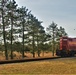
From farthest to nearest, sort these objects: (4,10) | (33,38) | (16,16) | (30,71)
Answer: (33,38)
(16,16)
(4,10)
(30,71)

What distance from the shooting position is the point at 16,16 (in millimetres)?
58500

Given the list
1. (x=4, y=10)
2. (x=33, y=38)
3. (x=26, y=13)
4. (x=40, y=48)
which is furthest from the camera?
(x=40, y=48)

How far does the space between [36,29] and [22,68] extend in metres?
54.0

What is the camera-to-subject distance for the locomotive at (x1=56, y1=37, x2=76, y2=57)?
50.0 meters

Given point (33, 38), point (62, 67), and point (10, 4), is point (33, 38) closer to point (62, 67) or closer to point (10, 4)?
point (10, 4)

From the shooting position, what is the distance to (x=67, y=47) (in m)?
51.7

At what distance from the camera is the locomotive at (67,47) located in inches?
1969

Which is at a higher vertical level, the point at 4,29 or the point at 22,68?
the point at 4,29

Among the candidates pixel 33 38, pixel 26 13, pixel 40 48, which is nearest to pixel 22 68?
pixel 26 13

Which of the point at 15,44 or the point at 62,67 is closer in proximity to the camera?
the point at 62,67

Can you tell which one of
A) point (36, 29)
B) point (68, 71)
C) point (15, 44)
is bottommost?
point (68, 71)

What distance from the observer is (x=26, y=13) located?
67062mm

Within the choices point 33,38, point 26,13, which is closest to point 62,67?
point 26,13

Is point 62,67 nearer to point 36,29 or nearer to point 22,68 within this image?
point 22,68
